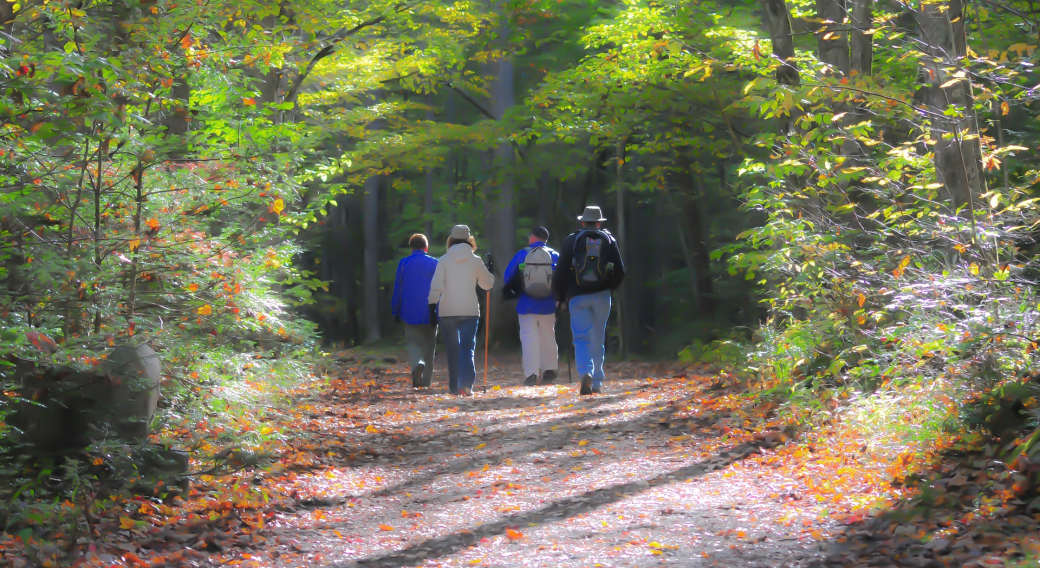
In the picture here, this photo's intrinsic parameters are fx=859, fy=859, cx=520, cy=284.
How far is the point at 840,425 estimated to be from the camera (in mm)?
7293

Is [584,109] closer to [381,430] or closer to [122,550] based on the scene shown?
[381,430]

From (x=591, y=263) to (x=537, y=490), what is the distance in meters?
4.85

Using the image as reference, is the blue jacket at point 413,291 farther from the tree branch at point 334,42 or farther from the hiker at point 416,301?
the tree branch at point 334,42

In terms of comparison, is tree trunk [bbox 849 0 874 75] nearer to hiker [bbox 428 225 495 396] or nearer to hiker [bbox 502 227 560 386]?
hiker [bbox 502 227 560 386]

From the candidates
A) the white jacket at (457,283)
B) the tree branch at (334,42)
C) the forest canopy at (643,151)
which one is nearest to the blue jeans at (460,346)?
the white jacket at (457,283)

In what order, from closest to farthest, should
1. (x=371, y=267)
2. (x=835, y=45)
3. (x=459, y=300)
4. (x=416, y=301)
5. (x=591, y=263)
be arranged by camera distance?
(x=835, y=45) → (x=591, y=263) → (x=459, y=300) → (x=416, y=301) → (x=371, y=267)

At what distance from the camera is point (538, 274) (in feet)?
41.7

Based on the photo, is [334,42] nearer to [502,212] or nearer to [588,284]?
[588,284]

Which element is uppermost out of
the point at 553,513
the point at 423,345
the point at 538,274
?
the point at 538,274

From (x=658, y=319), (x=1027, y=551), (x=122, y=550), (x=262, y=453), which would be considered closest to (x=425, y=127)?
(x=658, y=319)

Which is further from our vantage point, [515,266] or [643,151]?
[643,151]

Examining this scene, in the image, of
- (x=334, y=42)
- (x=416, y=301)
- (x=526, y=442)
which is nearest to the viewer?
(x=526, y=442)

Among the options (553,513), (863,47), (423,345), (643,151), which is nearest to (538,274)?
(423,345)

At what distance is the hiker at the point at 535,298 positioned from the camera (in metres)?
12.7
